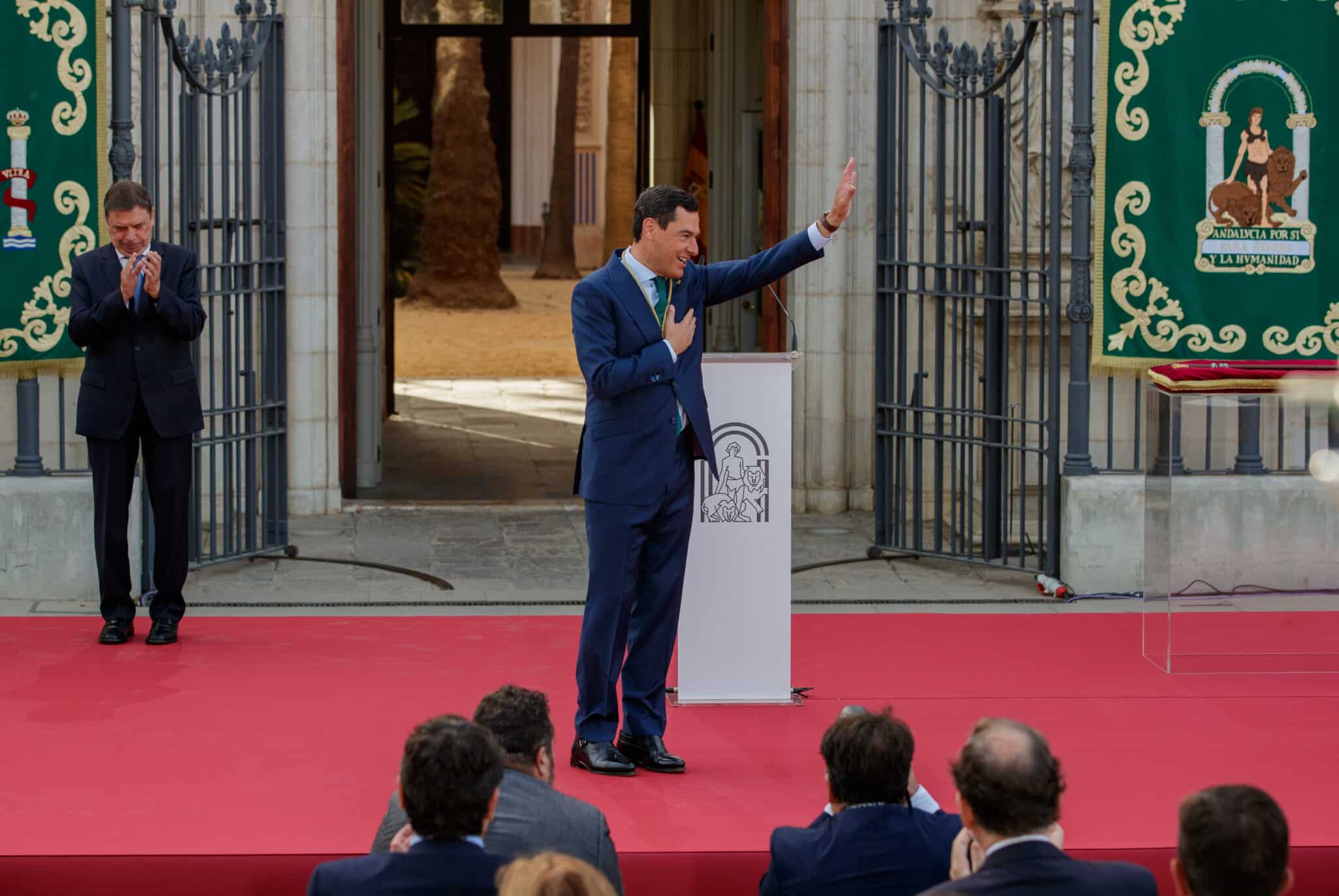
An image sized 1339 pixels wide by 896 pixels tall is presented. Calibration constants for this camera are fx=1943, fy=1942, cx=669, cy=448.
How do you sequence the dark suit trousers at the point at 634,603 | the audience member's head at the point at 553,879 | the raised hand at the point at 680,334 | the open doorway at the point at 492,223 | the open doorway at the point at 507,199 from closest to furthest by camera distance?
the audience member's head at the point at 553,879 < the raised hand at the point at 680,334 < the dark suit trousers at the point at 634,603 < the open doorway at the point at 507,199 < the open doorway at the point at 492,223

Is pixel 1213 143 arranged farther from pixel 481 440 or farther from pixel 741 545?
pixel 481 440

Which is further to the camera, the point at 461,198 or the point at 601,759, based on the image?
the point at 461,198

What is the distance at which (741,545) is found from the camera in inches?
245

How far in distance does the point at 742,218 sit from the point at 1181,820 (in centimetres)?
1060

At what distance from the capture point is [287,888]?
493 centimetres

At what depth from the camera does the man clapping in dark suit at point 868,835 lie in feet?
12.8

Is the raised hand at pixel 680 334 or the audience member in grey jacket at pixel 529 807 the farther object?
the raised hand at pixel 680 334

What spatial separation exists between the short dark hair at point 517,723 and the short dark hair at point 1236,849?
146 cm

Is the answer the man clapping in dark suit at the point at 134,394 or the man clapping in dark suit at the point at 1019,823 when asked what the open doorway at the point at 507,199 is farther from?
the man clapping in dark suit at the point at 1019,823

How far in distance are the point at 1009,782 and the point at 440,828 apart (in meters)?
1.04

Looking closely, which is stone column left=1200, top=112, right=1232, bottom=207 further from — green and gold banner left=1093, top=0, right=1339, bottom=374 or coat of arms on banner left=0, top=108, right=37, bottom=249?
coat of arms on banner left=0, top=108, right=37, bottom=249

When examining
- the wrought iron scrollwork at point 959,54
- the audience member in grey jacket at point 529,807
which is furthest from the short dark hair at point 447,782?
the wrought iron scrollwork at point 959,54

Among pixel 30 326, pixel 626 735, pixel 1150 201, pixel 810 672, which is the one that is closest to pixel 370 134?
pixel 30 326

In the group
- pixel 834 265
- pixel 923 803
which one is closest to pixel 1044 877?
pixel 923 803
